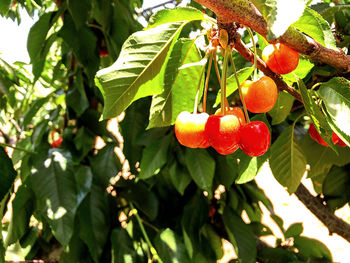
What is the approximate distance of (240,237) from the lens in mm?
1085

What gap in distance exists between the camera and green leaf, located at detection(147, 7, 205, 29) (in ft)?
1.45

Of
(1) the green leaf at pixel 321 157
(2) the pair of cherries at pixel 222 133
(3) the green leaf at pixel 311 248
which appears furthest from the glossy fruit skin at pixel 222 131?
(3) the green leaf at pixel 311 248

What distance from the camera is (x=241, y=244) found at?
1066mm

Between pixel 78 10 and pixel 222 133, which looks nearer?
pixel 222 133

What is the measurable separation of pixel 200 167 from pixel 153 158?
0.13 m

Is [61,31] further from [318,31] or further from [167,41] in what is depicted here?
[318,31]

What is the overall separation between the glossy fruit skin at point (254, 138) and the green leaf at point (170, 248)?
2.07ft

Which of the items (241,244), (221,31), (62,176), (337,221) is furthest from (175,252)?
(221,31)

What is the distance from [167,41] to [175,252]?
676mm

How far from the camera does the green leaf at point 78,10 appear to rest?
90 centimetres

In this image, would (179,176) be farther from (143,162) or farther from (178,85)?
(178,85)

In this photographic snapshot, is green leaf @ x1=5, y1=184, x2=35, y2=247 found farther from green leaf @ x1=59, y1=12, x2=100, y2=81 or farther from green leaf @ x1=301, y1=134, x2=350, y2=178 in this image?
green leaf @ x1=301, y1=134, x2=350, y2=178

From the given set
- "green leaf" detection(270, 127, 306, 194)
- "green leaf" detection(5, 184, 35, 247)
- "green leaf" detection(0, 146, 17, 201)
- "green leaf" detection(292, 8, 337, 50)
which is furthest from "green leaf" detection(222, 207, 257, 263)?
"green leaf" detection(292, 8, 337, 50)

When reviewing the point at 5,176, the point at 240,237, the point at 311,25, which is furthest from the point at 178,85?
the point at 240,237
